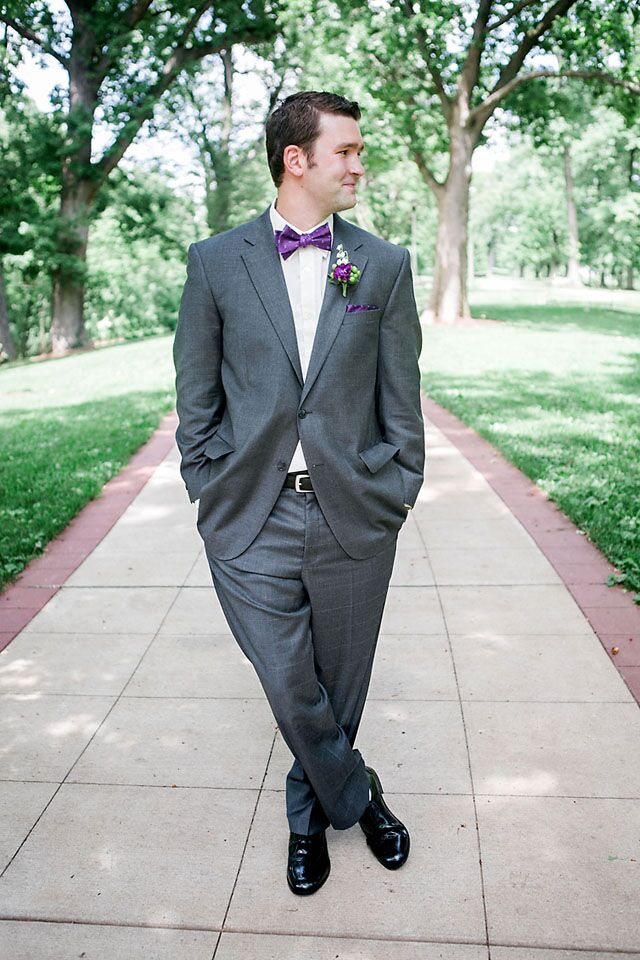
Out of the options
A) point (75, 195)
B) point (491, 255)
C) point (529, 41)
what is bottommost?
point (491, 255)

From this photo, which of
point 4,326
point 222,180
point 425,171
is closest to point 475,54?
point 425,171

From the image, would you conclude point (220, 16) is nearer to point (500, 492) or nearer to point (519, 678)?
point (500, 492)

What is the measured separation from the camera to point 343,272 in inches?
105

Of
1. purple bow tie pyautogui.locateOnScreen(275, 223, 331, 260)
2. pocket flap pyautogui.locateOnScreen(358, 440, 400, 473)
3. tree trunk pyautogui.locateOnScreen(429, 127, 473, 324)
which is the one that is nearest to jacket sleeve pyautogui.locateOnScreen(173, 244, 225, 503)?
purple bow tie pyautogui.locateOnScreen(275, 223, 331, 260)

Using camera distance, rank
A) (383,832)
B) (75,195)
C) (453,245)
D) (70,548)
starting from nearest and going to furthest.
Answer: (383,832)
(70,548)
(453,245)
(75,195)

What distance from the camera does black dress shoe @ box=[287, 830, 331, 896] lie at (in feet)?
9.37

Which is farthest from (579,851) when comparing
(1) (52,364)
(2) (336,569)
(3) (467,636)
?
(1) (52,364)

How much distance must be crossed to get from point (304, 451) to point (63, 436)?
8.40 meters

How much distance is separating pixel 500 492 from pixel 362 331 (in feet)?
16.9

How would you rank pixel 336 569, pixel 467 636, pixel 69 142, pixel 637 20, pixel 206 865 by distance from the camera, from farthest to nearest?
pixel 69 142, pixel 637 20, pixel 467 636, pixel 206 865, pixel 336 569

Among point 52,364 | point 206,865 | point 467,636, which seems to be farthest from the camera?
point 52,364

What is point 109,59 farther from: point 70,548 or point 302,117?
point 302,117

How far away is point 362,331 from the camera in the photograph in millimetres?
2701

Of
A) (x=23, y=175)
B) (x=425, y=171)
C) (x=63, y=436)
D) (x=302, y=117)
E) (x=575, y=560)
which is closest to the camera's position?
(x=302, y=117)
